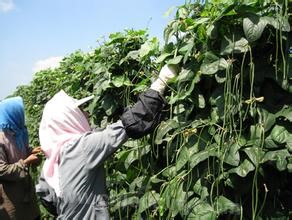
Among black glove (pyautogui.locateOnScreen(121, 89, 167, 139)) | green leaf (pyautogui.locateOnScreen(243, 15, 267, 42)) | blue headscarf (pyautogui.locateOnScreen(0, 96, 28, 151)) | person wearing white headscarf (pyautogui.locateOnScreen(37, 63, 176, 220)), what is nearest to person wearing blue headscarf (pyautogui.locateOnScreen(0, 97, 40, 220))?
blue headscarf (pyautogui.locateOnScreen(0, 96, 28, 151))

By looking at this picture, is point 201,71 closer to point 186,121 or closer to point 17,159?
point 186,121

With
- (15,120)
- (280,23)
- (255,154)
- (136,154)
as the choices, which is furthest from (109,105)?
(280,23)

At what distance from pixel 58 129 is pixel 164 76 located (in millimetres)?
592

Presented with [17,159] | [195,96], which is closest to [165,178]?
[195,96]

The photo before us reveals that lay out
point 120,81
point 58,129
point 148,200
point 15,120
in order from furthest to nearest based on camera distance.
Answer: point 15,120 → point 120,81 → point 58,129 → point 148,200

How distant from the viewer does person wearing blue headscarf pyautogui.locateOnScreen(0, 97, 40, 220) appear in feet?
8.99

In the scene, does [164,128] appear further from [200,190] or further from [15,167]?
[15,167]

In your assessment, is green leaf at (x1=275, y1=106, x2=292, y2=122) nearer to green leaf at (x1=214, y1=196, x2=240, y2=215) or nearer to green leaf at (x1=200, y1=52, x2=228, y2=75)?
green leaf at (x1=200, y1=52, x2=228, y2=75)

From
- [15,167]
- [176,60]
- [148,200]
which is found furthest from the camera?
[15,167]

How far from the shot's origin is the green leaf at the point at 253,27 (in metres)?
1.37

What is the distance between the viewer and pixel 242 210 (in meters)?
1.51

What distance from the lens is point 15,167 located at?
272 cm

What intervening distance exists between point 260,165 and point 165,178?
59 cm

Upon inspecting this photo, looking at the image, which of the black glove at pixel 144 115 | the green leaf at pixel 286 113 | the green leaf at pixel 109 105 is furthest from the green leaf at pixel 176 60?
the green leaf at pixel 109 105
